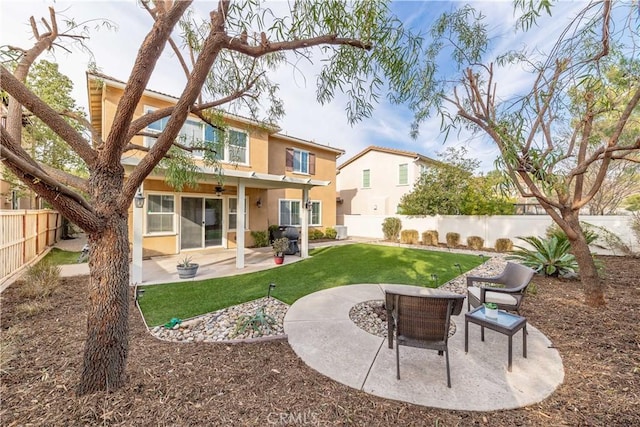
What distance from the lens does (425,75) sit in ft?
10.5

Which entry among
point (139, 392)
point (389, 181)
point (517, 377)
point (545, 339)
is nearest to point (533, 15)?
point (517, 377)

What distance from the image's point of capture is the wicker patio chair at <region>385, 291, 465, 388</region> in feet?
8.94

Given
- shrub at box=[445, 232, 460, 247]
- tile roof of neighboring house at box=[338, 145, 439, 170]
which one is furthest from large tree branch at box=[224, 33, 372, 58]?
tile roof of neighboring house at box=[338, 145, 439, 170]

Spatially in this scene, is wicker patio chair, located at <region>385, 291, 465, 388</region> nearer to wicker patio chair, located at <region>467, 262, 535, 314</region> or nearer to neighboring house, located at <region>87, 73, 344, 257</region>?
wicker patio chair, located at <region>467, 262, 535, 314</region>

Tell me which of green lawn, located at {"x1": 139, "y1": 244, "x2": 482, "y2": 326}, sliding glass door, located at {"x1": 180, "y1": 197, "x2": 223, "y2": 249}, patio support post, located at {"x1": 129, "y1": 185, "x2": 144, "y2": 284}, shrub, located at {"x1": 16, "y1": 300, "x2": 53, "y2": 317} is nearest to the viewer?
shrub, located at {"x1": 16, "y1": 300, "x2": 53, "y2": 317}

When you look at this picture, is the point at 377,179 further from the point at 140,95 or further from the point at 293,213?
the point at 140,95

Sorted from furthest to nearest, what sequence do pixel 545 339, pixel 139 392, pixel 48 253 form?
1. pixel 48 253
2. pixel 545 339
3. pixel 139 392

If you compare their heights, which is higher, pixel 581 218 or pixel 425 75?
pixel 425 75

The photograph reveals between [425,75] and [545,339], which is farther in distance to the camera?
[545,339]

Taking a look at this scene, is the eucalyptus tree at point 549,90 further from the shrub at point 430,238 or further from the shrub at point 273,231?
the shrub at point 430,238

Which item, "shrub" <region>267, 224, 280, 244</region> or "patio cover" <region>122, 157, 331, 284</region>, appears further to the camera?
"shrub" <region>267, 224, 280, 244</region>

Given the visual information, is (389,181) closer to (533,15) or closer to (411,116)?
(411,116)

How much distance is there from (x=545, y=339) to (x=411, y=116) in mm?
3862

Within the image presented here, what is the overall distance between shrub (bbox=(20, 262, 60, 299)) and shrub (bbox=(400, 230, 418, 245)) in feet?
47.4
